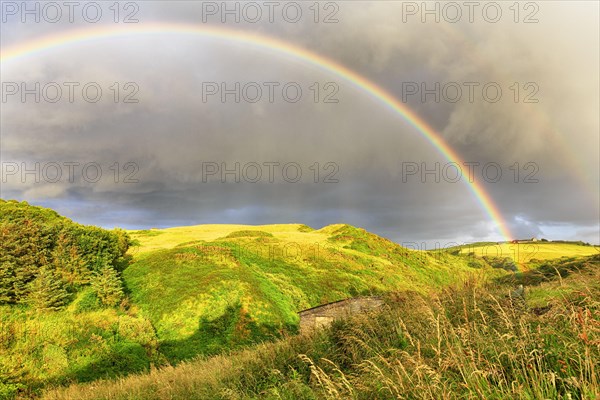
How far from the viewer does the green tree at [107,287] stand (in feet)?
76.3

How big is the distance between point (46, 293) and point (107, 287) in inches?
137

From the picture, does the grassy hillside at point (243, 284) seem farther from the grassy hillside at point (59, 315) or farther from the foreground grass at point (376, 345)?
the foreground grass at point (376, 345)

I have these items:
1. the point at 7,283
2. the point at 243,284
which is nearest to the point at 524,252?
the point at 243,284

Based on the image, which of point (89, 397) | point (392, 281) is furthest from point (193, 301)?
point (392, 281)

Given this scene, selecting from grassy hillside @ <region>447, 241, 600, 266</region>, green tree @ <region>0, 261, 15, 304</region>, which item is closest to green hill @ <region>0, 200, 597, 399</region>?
green tree @ <region>0, 261, 15, 304</region>

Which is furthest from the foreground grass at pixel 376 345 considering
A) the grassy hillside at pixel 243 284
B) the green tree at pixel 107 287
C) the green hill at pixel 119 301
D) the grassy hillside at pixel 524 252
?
the grassy hillside at pixel 524 252

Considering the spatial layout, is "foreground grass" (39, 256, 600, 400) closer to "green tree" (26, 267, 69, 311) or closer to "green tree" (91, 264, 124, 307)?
"green tree" (26, 267, 69, 311)

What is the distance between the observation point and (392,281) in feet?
135

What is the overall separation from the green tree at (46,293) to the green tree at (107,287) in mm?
1909

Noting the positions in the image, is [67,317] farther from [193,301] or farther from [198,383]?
[198,383]

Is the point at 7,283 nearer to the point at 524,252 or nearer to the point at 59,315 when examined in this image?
the point at 59,315

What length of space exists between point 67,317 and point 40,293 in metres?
2.04

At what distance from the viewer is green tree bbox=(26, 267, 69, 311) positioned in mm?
20547

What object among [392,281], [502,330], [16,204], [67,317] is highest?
[16,204]
